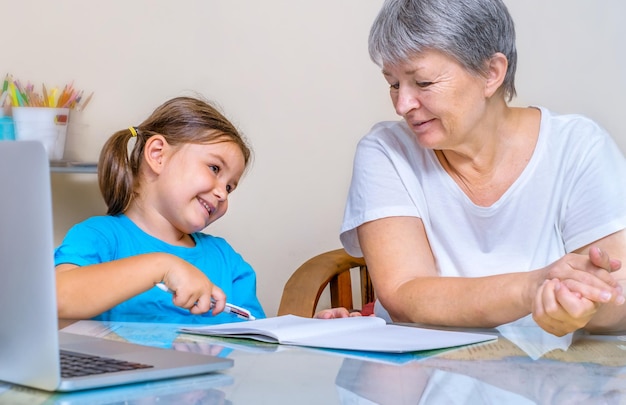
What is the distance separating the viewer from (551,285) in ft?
3.56

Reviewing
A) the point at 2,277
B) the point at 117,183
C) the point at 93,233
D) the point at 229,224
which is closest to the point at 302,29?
the point at 229,224

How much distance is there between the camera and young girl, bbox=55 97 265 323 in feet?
5.35

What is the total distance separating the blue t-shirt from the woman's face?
513 mm

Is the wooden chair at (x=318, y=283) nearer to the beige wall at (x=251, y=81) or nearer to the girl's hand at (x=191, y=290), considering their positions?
the beige wall at (x=251, y=81)

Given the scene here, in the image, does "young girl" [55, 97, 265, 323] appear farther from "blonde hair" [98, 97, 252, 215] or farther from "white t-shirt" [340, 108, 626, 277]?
"white t-shirt" [340, 108, 626, 277]

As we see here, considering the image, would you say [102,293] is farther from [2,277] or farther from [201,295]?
[2,277]

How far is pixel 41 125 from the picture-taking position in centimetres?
213

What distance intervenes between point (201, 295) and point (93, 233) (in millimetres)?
425

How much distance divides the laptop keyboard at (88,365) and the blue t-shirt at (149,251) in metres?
0.66

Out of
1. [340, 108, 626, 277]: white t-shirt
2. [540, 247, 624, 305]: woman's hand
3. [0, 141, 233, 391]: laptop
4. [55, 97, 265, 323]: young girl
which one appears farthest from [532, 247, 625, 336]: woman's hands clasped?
[55, 97, 265, 323]: young girl

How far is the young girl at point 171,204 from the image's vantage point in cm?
163

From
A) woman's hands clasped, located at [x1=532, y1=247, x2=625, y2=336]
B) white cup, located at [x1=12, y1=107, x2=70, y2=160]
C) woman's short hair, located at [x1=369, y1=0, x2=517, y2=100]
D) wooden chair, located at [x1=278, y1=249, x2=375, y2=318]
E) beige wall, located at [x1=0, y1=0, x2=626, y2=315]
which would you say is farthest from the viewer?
beige wall, located at [x1=0, y1=0, x2=626, y2=315]

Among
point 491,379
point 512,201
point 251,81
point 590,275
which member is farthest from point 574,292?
point 251,81

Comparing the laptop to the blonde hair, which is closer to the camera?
the laptop
